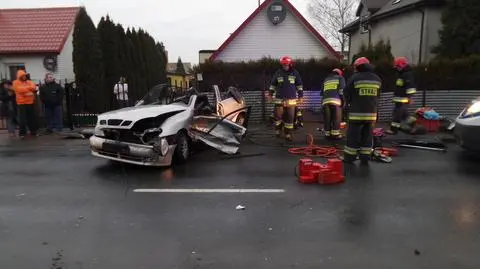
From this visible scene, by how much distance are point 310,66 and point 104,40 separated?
905 centimetres

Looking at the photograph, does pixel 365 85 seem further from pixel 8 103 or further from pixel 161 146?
pixel 8 103

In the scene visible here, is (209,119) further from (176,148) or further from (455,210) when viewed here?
(455,210)

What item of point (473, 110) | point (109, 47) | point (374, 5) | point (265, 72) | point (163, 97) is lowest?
point (473, 110)

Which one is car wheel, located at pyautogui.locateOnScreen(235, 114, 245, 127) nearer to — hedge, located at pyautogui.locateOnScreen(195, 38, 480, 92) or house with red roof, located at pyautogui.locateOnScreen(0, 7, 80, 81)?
hedge, located at pyautogui.locateOnScreen(195, 38, 480, 92)

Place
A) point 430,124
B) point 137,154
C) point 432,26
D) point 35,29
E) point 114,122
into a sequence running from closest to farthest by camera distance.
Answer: point 137,154 < point 114,122 < point 430,124 < point 432,26 < point 35,29

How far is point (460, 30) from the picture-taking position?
18453 millimetres

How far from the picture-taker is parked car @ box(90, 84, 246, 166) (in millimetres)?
7586

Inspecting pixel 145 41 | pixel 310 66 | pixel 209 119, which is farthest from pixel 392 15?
pixel 209 119

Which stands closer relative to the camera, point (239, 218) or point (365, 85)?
point (239, 218)

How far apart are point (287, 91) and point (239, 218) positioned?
6153mm

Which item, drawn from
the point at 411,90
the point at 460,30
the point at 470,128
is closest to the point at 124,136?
the point at 470,128

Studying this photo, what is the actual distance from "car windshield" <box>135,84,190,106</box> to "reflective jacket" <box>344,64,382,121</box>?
323 centimetres

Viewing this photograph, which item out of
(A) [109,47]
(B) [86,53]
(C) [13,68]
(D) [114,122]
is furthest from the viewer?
(C) [13,68]

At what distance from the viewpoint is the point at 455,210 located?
540 cm
